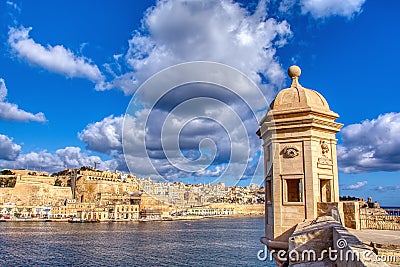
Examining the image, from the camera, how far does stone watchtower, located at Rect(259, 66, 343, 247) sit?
7.57 m

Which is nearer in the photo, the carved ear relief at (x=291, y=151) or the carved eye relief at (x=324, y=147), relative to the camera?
the carved ear relief at (x=291, y=151)

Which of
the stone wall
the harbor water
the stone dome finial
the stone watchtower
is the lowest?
the harbor water

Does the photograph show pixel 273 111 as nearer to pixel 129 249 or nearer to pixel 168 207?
pixel 129 249

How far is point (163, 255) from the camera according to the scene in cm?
4334

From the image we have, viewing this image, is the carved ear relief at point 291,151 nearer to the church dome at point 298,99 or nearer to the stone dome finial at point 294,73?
the church dome at point 298,99

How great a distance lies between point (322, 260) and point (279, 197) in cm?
234

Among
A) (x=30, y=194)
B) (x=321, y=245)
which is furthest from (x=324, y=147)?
(x=30, y=194)

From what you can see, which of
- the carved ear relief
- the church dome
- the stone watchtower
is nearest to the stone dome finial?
the church dome

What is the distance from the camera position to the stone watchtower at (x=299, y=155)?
7.57 metres

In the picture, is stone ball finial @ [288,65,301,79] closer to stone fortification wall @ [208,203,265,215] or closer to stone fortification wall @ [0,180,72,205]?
stone fortification wall @ [0,180,72,205]

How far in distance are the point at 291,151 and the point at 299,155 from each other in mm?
186

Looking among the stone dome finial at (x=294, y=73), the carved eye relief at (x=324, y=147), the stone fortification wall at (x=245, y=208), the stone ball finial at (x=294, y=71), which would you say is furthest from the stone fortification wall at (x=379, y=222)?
the stone fortification wall at (x=245, y=208)

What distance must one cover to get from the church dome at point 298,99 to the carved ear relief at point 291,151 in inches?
33.4

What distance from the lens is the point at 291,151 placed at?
771 cm
